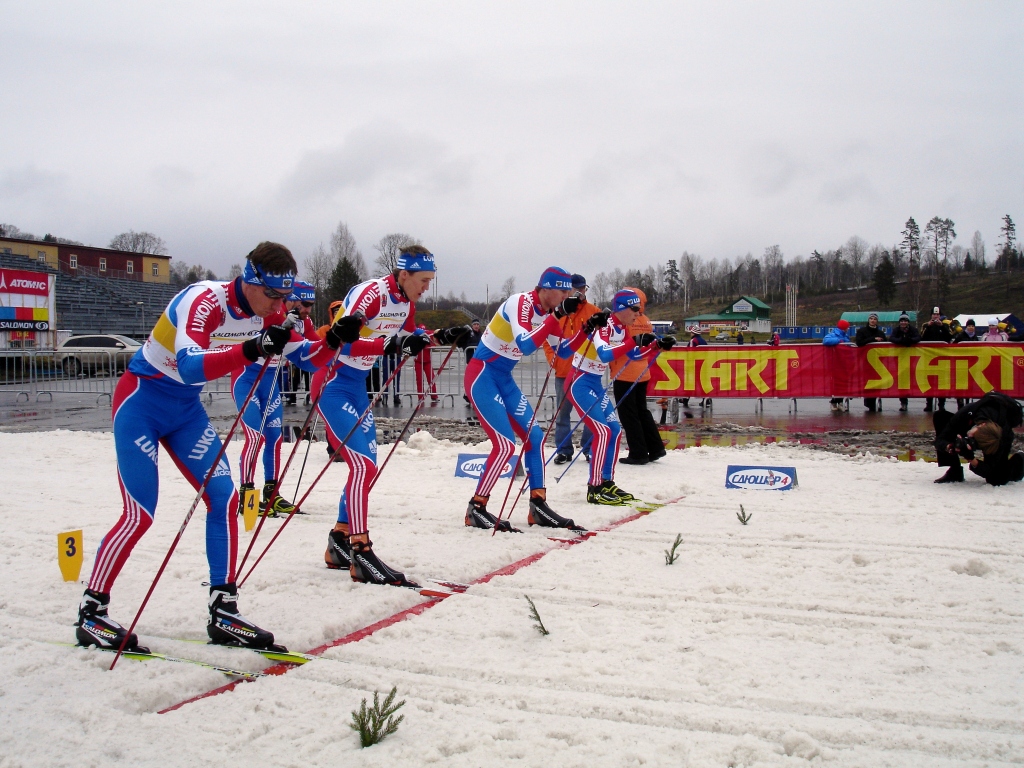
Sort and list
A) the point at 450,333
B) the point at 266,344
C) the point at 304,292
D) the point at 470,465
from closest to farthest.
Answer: the point at 266,344 → the point at 450,333 → the point at 304,292 → the point at 470,465

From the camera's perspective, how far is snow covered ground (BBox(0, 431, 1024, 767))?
2986 millimetres

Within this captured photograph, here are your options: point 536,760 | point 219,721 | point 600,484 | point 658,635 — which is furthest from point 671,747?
point 600,484

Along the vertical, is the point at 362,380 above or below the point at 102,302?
below

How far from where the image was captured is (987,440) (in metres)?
8.00

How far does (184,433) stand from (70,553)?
1.56 m

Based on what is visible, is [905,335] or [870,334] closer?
[905,335]

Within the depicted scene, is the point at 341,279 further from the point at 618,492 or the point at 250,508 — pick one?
the point at 250,508

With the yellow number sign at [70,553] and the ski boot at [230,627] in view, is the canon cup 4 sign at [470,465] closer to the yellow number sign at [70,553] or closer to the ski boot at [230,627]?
the yellow number sign at [70,553]

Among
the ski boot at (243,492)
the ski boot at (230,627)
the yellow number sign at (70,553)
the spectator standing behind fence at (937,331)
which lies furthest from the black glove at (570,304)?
the spectator standing behind fence at (937,331)

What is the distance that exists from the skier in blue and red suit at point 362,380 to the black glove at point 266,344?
1594 millimetres

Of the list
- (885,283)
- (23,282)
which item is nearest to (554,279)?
(23,282)

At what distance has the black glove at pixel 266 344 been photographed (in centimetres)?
371

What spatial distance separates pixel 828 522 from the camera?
22.0 ft

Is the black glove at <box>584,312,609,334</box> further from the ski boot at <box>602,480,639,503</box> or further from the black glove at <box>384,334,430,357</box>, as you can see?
the ski boot at <box>602,480,639,503</box>
